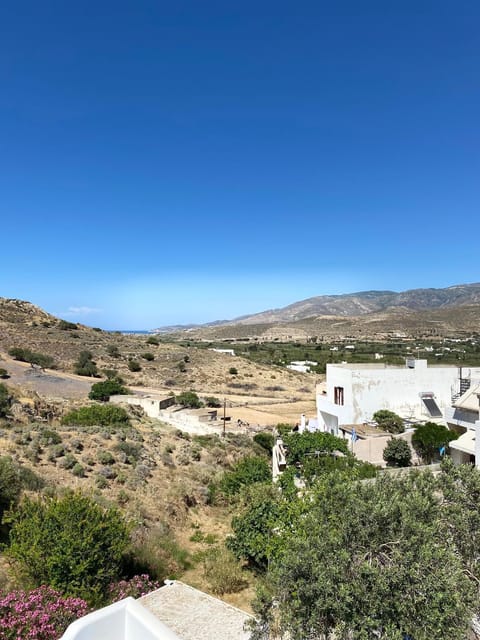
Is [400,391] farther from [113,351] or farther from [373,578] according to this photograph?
[113,351]

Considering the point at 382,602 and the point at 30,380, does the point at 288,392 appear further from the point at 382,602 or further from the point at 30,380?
the point at 382,602

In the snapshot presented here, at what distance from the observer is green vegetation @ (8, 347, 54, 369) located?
50.9 m

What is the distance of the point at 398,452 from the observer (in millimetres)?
18609

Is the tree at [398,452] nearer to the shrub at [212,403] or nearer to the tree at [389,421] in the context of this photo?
the tree at [389,421]

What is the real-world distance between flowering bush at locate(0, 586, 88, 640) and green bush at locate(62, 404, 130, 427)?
1802cm

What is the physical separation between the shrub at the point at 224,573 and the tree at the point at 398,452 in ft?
29.4

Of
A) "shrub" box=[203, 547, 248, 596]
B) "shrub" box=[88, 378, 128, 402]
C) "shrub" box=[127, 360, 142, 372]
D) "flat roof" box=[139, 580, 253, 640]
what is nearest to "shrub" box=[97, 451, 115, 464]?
"shrub" box=[203, 547, 248, 596]

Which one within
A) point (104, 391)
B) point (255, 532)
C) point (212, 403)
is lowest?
point (212, 403)

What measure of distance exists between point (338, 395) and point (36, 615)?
1938cm

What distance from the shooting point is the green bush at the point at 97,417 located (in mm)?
24812

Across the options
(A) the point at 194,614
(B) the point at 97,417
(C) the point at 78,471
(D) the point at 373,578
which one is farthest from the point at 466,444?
(B) the point at 97,417

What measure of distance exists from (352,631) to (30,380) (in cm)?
4125

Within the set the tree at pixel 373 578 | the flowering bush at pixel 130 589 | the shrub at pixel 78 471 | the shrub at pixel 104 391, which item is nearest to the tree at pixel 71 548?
the flowering bush at pixel 130 589

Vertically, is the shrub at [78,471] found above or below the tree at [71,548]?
below
